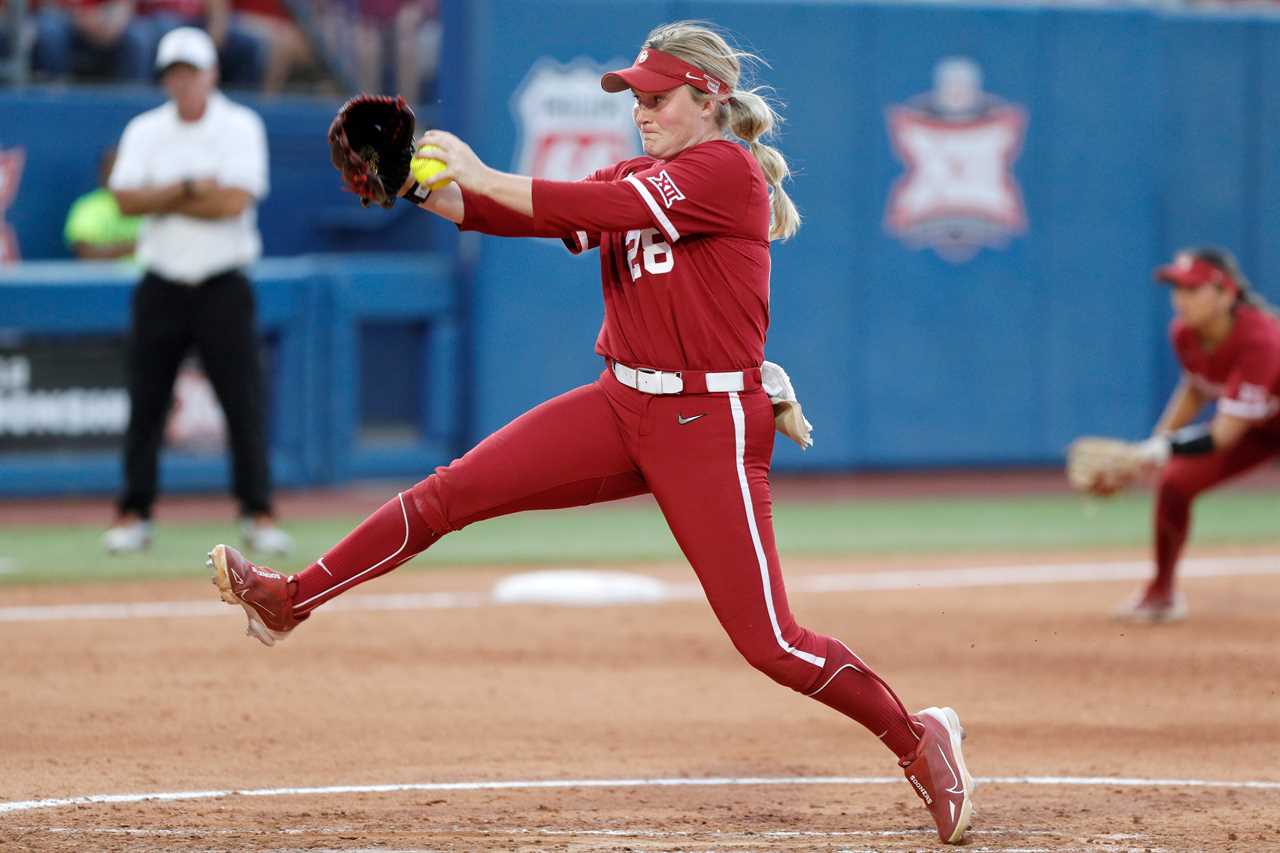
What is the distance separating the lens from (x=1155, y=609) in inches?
336

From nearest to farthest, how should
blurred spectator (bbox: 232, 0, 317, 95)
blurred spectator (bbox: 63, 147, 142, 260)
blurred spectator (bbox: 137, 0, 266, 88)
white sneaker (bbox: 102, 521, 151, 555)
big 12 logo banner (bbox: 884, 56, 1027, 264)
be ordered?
1. white sneaker (bbox: 102, 521, 151, 555)
2. blurred spectator (bbox: 63, 147, 142, 260)
3. big 12 logo banner (bbox: 884, 56, 1027, 264)
4. blurred spectator (bbox: 137, 0, 266, 88)
5. blurred spectator (bbox: 232, 0, 317, 95)

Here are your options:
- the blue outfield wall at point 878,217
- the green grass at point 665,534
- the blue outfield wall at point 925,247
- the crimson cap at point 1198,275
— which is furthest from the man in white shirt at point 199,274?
the crimson cap at point 1198,275

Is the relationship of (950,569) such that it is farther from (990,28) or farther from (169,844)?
(169,844)

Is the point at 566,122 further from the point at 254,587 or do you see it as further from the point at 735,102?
the point at 254,587

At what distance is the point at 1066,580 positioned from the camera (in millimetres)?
9711

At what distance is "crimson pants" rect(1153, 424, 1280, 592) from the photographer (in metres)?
8.47

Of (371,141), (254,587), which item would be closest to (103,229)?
(254,587)

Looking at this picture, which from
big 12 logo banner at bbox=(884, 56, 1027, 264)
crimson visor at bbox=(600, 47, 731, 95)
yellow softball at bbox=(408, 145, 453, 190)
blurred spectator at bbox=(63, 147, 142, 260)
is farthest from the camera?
big 12 logo banner at bbox=(884, 56, 1027, 264)

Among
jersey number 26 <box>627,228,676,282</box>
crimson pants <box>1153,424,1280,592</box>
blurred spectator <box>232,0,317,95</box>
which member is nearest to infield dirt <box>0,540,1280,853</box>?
crimson pants <box>1153,424,1280,592</box>

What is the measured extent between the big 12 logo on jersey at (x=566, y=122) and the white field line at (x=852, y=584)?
4.16 m

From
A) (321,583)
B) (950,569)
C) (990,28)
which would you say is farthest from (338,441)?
(321,583)

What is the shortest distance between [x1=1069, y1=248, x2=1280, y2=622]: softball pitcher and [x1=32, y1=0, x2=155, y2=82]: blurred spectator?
8.52 metres

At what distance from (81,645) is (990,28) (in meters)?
8.60

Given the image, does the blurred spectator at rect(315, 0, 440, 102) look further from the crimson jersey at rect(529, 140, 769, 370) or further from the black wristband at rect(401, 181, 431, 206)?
the black wristband at rect(401, 181, 431, 206)
